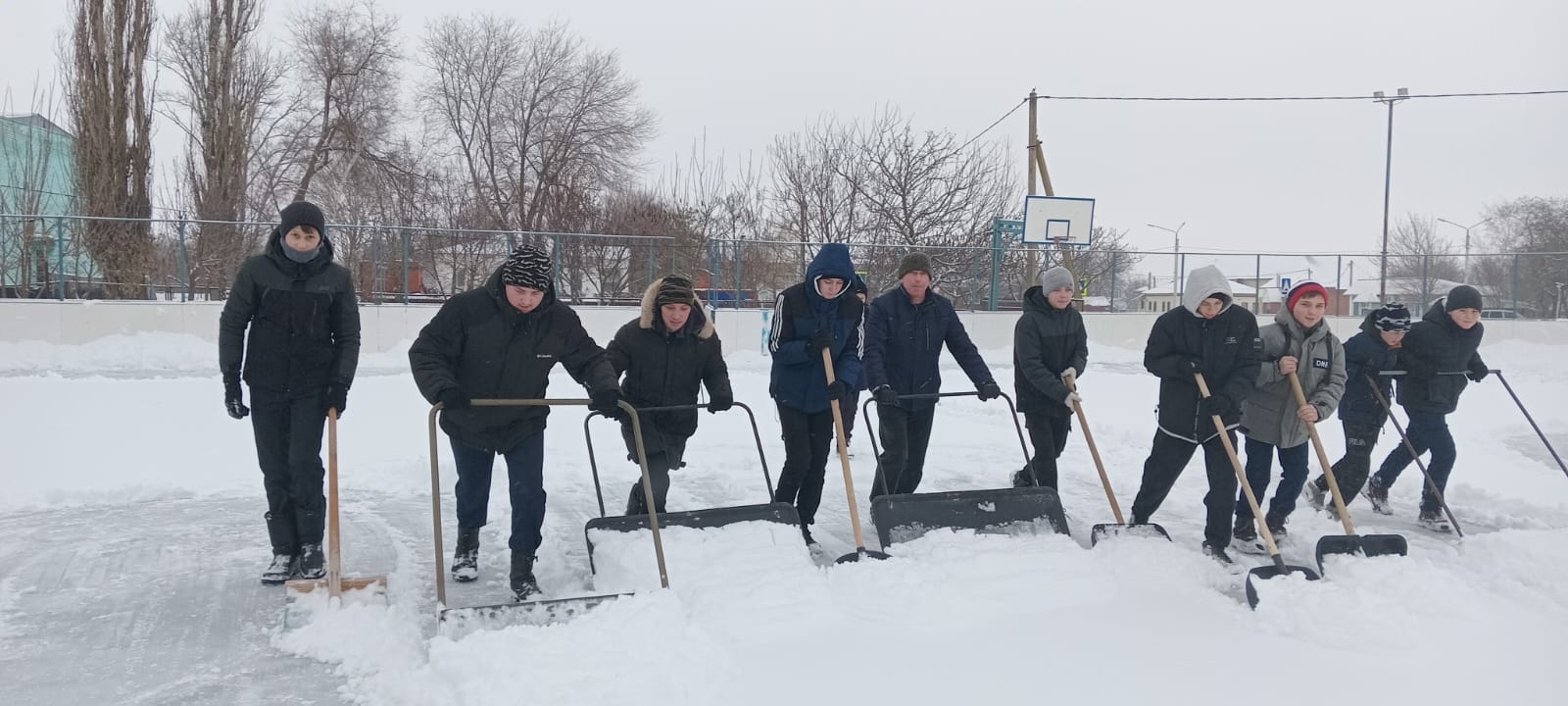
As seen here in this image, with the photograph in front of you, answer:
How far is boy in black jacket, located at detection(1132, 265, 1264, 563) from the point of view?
500 centimetres

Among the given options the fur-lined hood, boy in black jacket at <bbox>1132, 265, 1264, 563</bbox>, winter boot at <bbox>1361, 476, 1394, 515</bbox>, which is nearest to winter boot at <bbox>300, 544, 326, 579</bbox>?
the fur-lined hood

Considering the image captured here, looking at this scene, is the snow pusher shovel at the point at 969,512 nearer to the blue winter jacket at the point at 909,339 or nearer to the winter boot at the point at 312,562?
the blue winter jacket at the point at 909,339

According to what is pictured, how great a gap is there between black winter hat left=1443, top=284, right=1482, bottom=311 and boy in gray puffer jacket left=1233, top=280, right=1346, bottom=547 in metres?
1.23

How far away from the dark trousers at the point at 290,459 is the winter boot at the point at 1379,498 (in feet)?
21.1

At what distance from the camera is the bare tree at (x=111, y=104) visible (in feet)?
58.3

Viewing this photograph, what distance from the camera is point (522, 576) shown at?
14.1 ft

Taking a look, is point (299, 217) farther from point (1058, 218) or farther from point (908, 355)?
point (1058, 218)

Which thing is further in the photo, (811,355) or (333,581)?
(811,355)

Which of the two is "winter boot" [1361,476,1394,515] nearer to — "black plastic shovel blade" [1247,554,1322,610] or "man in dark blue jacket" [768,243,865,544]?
"black plastic shovel blade" [1247,554,1322,610]

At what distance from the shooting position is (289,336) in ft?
14.0

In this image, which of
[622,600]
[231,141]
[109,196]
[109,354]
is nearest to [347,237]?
[109,354]

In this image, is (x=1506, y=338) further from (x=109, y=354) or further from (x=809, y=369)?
(x=109, y=354)

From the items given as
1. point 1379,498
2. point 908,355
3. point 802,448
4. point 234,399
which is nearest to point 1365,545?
point 908,355

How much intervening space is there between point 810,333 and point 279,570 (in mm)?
2783
